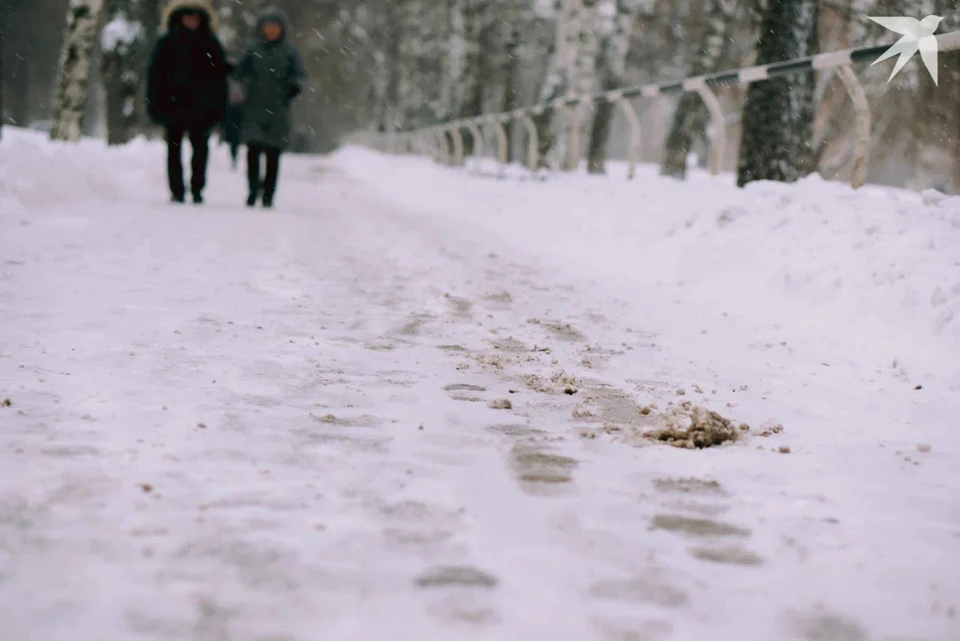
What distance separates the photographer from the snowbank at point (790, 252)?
456cm

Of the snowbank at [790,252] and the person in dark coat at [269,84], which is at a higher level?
the person in dark coat at [269,84]

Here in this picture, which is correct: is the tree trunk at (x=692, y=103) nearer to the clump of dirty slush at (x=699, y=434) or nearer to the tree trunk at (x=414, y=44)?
the tree trunk at (x=414, y=44)

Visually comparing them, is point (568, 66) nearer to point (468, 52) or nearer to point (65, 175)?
point (468, 52)

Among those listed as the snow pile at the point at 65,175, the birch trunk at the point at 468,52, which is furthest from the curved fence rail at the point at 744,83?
the birch trunk at the point at 468,52

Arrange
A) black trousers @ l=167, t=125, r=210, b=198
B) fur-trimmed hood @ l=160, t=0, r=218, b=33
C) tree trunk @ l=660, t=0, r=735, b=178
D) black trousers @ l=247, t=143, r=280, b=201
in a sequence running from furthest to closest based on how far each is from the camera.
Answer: tree trunk @ l=660, t=0, r=735, b=178 → black trousers @ l=247, t=143, r=280, b=201 → black trousers @ l=167, t=125, r=210, b=198 → fur-trimmed hood @ l=160, t=0, r=218, b=33

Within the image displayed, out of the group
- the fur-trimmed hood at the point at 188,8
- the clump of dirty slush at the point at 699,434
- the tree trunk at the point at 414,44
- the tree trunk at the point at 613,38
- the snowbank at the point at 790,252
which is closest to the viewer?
the clump of dirty slush at the point at 699,434

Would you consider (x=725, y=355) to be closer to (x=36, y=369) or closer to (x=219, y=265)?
(x=36, y=369)

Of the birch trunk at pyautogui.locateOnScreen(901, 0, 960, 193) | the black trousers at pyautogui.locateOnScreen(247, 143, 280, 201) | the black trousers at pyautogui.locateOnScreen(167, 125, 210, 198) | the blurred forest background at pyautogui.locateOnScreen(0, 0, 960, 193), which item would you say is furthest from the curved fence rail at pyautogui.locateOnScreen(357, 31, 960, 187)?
the birch trunk at pyautogui.locateOnScreen(901, 0, 960, 193)

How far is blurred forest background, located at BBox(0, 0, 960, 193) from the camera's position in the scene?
17156 millimetres

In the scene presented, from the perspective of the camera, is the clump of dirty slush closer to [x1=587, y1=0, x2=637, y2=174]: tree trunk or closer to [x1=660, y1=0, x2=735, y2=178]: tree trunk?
[x1=660, y1=0, x2=735, y2=178]: tree trunk

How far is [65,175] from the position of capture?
984cm

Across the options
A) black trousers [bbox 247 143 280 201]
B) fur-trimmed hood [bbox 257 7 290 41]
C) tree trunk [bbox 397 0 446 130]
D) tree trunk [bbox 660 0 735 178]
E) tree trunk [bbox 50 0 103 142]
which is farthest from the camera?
tree trunk [bbox 397 0 446 130]

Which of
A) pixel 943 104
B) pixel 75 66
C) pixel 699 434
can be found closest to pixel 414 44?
pixel 943 104

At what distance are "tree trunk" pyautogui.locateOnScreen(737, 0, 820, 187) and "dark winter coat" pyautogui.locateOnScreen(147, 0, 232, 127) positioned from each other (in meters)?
5.48
